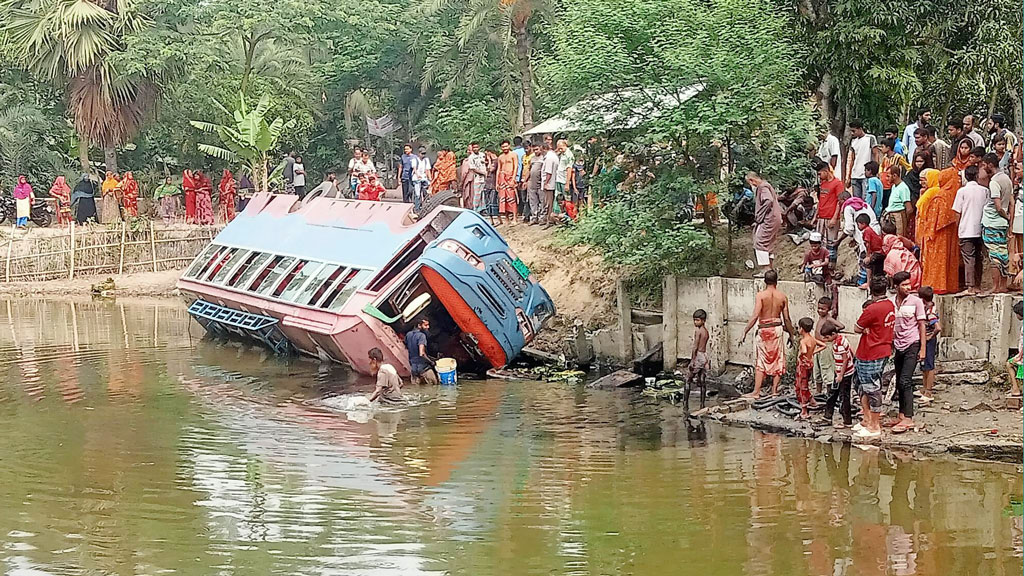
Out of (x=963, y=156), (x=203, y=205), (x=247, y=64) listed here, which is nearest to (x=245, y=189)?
(x=203, y=205)

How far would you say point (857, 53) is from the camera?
65.9 ft

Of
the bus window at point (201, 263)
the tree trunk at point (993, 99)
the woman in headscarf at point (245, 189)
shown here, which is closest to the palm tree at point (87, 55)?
the woman in headscarf at point (245, 189)

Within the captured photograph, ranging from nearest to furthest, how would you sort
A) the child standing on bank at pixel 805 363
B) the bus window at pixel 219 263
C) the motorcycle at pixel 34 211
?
the child standing on bank at pixel 805 363
the bus window at pixel 219 263
the motorcycle at pixel 34 211

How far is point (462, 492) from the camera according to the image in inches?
509

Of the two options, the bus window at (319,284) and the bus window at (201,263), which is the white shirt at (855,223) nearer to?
the bus window at (319,284)

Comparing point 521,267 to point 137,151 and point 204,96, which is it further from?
point 137,151

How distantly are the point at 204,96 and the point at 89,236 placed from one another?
18.5 feet

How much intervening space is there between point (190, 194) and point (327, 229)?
13.4m

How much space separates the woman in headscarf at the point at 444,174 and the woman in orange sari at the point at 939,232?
1279 centimetres

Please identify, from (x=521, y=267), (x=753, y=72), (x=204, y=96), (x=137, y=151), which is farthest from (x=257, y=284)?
(x=137, y=151)

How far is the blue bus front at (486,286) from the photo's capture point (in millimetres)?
19031

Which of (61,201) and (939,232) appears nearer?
(939,232)

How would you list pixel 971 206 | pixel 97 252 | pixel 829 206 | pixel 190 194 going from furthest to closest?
pixel 190 194 → pixel 97 252 → pixel 829 206 → pixel 971 206

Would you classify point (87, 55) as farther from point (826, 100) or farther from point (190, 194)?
point (826, 100)
